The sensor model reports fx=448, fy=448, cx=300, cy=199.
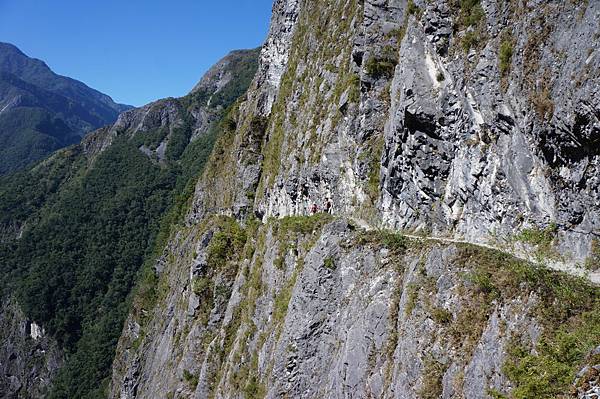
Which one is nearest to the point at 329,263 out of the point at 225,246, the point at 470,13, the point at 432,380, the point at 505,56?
the point at 432,380

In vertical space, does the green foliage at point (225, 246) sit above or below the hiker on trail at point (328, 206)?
below

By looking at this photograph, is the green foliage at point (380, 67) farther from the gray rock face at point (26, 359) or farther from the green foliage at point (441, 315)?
the gray rock face at point (26, 359)

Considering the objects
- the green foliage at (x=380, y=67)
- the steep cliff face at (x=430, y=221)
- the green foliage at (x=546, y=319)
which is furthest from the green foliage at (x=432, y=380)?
the green foliage at (x=380, y=67)

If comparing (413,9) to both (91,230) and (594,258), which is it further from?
(91,230)

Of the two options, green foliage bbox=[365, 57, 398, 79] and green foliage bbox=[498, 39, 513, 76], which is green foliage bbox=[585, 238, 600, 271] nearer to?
green foliage bbox=[498, 39, 513, 76]

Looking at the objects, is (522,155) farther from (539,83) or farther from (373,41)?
(373,41)

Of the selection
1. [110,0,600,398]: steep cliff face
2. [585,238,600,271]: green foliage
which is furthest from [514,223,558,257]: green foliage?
[585,238,600,271]: green foliage
